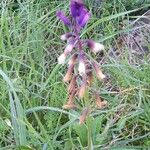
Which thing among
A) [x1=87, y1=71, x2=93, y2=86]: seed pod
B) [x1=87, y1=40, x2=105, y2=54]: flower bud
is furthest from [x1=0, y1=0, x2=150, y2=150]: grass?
[x1=87, y1=40, x2=105, y2=54]: flower bud

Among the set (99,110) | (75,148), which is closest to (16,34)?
(99,110)

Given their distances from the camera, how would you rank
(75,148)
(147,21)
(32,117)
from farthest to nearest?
1. (147,21)
2. (32,117)
3. (75,148)

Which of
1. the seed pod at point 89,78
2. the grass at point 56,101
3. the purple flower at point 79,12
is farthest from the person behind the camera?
the grass at point 56,101

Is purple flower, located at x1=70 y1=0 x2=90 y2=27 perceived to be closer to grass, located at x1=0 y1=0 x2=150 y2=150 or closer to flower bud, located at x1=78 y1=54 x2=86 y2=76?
flower bud, located at x1=78 y1=54 x2=86 y2=76

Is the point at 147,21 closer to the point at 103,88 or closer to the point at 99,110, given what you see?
the point at 103,88

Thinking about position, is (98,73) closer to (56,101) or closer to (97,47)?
(97,47)

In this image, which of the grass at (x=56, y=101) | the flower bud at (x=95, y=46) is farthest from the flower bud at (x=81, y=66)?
the grass at (x=56, y=101)

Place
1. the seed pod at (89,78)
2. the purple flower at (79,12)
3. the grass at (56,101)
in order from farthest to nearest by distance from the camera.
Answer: the grass at (56,101) < the seed pod at (89,78) < the purple flower at (79,12)

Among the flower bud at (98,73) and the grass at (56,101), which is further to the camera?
the grass at (56,101)

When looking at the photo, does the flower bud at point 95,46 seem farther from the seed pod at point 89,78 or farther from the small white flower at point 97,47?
the seed pod at point 89,78
